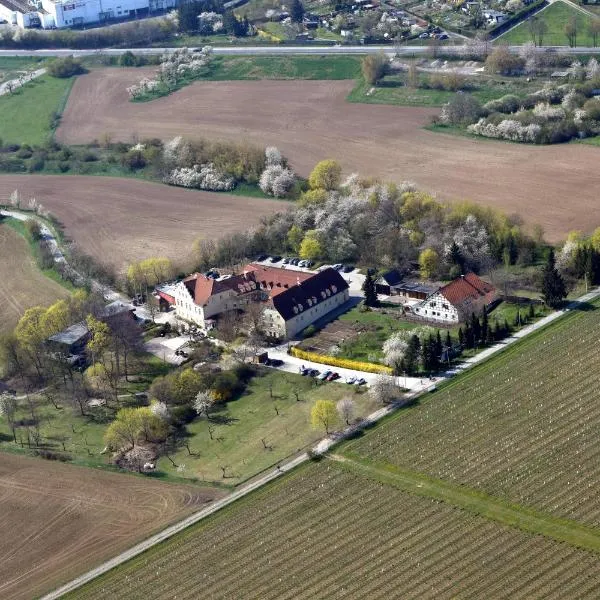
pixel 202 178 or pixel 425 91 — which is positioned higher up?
pixel 425 91

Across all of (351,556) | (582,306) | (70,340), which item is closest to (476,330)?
(582,306)

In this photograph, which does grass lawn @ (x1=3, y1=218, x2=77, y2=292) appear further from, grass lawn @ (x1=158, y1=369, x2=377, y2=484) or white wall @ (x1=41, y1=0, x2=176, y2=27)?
white wall @ (x1=41, y1=0, x2=176, y2=27)

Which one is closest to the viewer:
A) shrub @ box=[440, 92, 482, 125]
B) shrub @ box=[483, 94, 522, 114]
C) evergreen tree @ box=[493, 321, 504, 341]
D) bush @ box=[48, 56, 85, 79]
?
evergreen tree @ box=[493, 321, 504, 341]

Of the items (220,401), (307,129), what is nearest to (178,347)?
(220,401)

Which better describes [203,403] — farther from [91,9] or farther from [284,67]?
[91,9]

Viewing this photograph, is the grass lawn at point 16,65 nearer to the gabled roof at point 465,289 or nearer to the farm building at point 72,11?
the farm building at point 72,11

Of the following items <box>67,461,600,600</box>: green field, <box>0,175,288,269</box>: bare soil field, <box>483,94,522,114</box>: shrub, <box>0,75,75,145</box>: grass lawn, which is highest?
<box>0,75,75,145</box>: grass lawn

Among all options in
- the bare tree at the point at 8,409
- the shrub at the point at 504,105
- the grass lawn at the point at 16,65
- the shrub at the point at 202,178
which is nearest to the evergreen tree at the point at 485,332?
the bare tree at the point at 8,409

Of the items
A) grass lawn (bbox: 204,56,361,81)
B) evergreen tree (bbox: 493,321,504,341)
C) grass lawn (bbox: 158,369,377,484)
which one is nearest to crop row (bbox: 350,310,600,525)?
evergreen tree (bbox: 493,321,504,341)
